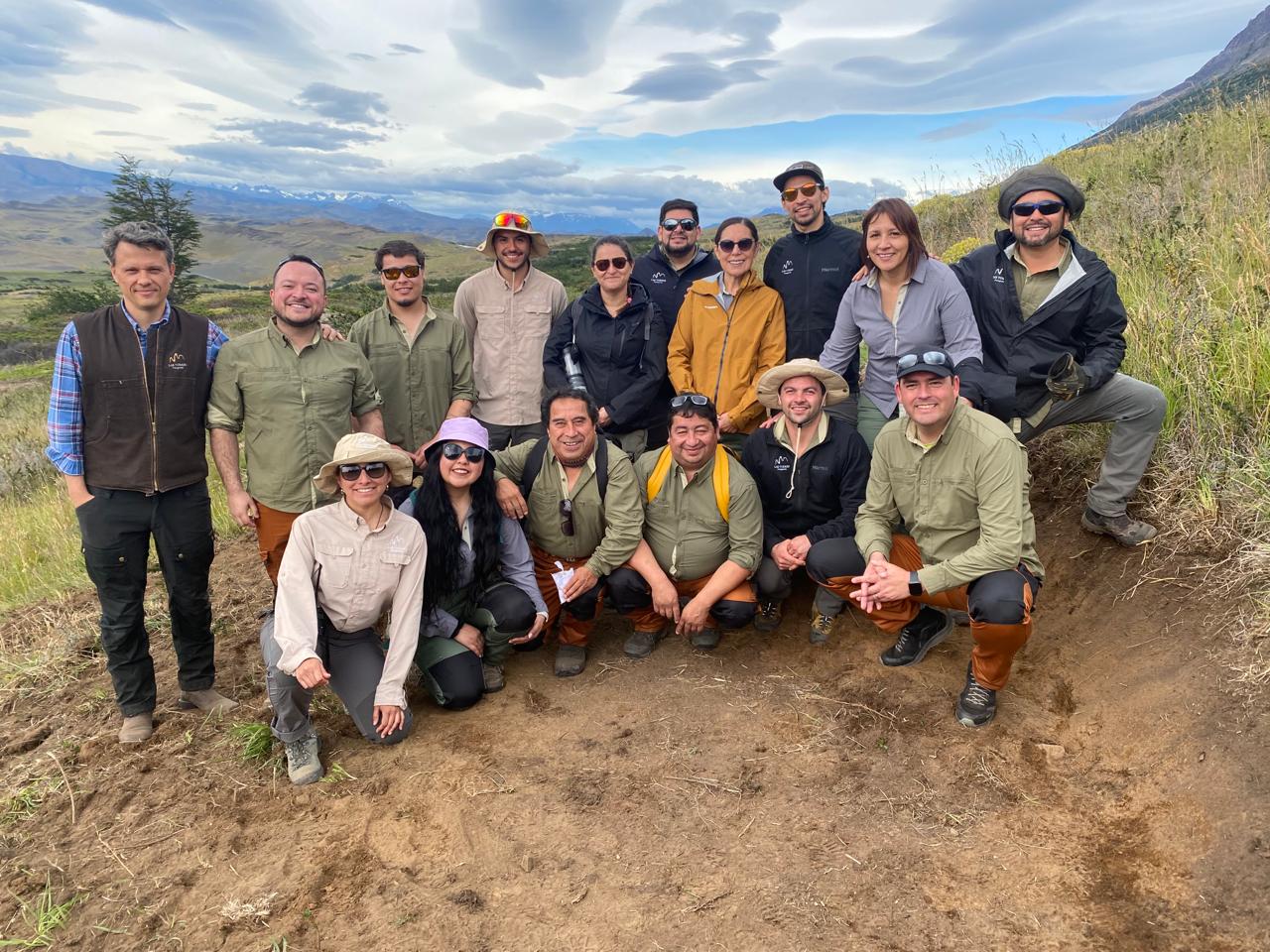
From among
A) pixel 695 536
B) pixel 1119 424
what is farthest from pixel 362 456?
pixel 1119 424

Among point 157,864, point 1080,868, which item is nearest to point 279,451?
point 157,864

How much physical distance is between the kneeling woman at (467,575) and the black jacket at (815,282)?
7.79 feet

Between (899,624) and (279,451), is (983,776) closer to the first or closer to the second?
(899,624)

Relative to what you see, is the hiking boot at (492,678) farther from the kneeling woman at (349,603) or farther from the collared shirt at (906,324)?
the collared shirt at (906,324)

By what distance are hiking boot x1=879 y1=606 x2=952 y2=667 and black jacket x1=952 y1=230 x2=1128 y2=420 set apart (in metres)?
1.33

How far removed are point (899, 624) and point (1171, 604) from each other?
4.73 ft

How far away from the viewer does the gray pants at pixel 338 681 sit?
4.00m

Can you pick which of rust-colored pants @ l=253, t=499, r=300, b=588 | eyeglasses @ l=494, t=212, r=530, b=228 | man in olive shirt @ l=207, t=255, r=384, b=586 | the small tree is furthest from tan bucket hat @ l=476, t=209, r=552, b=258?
the small tree

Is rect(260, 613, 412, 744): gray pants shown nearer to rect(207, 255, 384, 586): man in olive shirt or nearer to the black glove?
rect(207, 255, 384, 586): man in olive shirt

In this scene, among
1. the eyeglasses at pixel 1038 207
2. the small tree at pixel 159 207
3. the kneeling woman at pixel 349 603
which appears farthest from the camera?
the small tree at pixel 159 207

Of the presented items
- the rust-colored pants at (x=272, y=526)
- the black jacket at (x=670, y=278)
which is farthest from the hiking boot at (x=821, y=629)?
the rust-colored pants at (x=272, y=526)

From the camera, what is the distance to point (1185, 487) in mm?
4609

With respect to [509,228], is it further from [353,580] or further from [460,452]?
[353,580]

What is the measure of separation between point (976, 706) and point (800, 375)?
211cm
